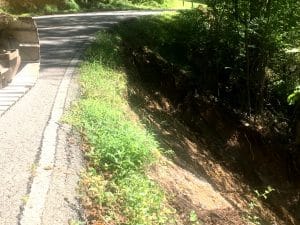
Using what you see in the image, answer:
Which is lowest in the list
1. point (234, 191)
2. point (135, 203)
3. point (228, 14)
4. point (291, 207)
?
point (291, 207)

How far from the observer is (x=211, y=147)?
14250 millimetres

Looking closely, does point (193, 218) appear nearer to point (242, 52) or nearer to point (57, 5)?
point (242, 52)

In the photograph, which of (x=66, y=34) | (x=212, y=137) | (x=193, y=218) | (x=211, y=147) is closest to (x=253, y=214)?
(x=211, y=147)

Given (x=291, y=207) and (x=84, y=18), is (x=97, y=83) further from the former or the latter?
(x=84, y=18)

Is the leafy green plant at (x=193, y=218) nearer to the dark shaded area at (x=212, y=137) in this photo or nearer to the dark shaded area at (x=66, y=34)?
the dark shaded area at (x=212, y=137)

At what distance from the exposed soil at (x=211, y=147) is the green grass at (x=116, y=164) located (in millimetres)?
847

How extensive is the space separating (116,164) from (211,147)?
799cm

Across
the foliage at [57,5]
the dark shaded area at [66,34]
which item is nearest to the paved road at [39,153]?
the dark shaded area at [66,34]

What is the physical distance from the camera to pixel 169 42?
66.0 ft

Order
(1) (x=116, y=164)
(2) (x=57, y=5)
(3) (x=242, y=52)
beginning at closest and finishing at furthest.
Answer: (1) (x=116, y=164), (3) (x=242, y=52), (2) (x=57, y=5)

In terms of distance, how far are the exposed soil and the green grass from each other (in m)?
0.85

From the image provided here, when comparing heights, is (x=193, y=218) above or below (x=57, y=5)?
below

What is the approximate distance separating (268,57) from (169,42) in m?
4.84

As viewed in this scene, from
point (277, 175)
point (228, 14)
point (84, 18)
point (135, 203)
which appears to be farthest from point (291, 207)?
point (84, 18)
